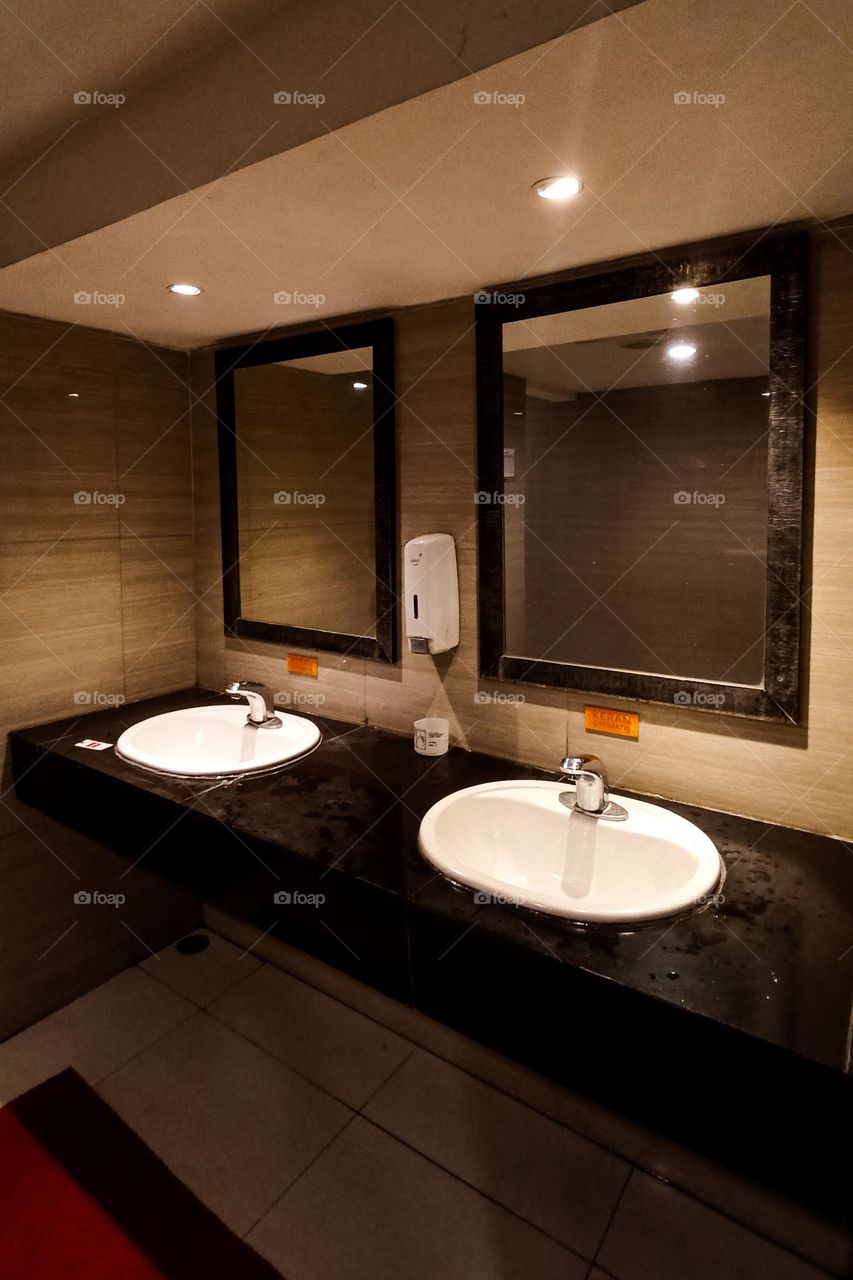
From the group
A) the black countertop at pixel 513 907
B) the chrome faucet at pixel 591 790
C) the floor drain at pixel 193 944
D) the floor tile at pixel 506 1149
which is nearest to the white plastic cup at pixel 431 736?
the black countertop at pixel 513 907

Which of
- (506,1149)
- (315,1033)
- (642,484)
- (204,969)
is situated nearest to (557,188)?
(642,484)

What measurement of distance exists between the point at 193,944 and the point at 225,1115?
0.77 metres

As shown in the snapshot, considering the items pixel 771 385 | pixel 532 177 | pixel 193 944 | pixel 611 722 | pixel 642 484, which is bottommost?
pixel 193 944

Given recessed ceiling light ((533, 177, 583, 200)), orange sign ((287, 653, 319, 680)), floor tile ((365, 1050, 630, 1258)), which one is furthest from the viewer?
orange sign ((287, 653, 319, 680))

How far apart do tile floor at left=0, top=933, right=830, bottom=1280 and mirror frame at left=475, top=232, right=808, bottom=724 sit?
1.09 m

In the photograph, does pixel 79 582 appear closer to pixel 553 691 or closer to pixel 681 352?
pixel 553 691

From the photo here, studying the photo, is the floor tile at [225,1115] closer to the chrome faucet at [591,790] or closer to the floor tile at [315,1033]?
the floor tile at [315,1033]

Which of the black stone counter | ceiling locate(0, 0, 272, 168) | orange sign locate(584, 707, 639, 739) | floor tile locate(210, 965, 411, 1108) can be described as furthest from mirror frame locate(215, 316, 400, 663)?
floor tile locate(210, 965, 411, 1108)

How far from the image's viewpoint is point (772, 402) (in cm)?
A: 142

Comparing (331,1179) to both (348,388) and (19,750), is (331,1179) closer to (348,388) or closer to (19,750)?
(19,750)

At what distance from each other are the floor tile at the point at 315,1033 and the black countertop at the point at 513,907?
76 cm

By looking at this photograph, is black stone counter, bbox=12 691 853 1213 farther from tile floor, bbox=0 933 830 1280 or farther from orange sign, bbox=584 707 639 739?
tile floor, bbox=0 933 830 1280

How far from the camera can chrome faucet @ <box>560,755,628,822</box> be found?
5.01 feet

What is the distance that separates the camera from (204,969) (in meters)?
2.47
